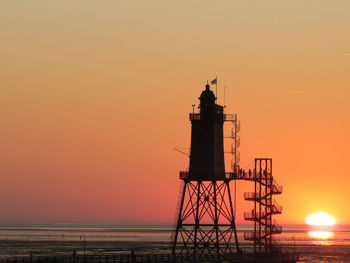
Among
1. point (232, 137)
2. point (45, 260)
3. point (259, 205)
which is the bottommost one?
point (45, 260)

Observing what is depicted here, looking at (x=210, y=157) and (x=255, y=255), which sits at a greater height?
(x=210, y=157)

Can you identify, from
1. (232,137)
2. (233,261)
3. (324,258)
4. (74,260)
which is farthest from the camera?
(324,258)

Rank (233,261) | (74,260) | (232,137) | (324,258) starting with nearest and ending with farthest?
1. (74,260)
2. (233,261)
3. (232,137)
4. (324,258)

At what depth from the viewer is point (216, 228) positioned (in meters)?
91.1

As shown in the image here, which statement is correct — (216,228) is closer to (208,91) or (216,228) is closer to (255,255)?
(255,255)

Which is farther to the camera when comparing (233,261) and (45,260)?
(233,261)

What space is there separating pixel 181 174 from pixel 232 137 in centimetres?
757

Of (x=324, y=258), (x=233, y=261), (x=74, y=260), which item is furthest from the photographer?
(x=324, y=258)

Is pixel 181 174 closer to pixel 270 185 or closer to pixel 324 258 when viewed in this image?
pixel 270 185

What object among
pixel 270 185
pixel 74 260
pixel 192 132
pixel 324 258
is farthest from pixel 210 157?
pixel 324 258

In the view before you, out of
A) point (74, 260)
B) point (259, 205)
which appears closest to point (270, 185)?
point (259, 205)

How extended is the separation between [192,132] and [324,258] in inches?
1748

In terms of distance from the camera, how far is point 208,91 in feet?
308

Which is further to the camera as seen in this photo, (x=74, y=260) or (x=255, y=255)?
(x=255, y=255)
